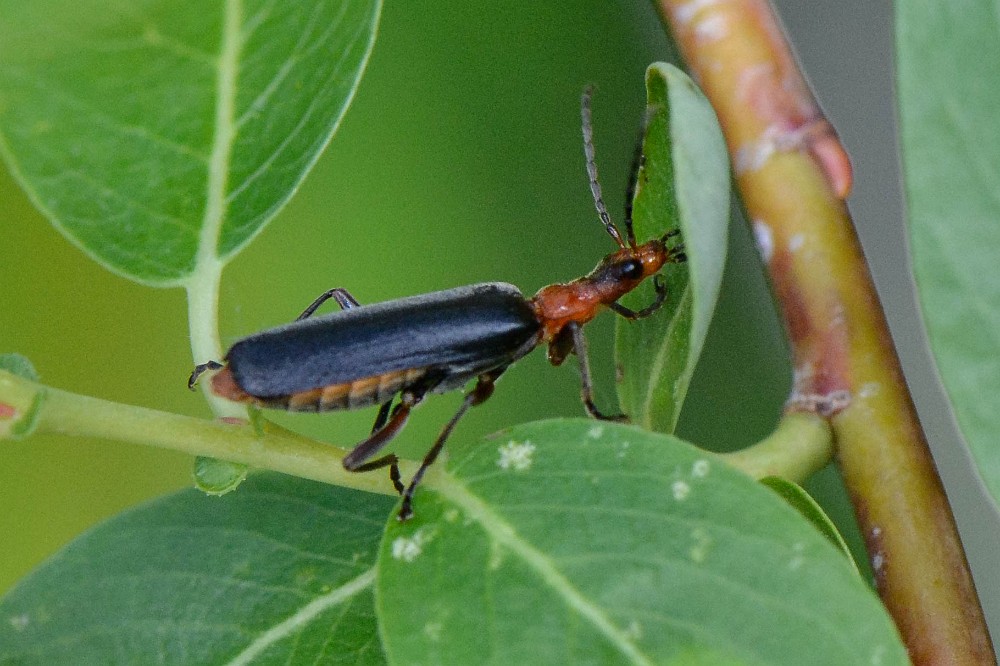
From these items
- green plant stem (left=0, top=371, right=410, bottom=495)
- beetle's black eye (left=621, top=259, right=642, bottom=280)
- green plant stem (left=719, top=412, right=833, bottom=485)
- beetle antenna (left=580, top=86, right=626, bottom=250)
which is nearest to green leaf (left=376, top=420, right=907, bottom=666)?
green plant stem (left=0, top=371, right=410, bottom=495)

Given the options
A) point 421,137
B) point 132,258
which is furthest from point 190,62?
point 421,137

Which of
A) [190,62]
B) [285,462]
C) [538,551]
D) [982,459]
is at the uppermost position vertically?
[190,62]

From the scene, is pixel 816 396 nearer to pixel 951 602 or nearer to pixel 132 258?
pixel 951 602

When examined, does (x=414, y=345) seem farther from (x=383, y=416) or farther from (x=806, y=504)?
(x=806, y=504)

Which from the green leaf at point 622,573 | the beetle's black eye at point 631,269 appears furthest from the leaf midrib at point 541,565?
the beetle's black eye at point 631,269

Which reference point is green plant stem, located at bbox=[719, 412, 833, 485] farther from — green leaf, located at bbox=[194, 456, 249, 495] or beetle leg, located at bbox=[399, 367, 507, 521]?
green leaf, located at bbox=[194, 456, 249, 495]

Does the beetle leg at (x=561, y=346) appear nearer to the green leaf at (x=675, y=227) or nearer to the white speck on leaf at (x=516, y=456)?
the green leaf at (x=675, y=227)

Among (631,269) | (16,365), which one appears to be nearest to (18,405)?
(16,365)

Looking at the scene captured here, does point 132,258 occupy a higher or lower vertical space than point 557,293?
higher
